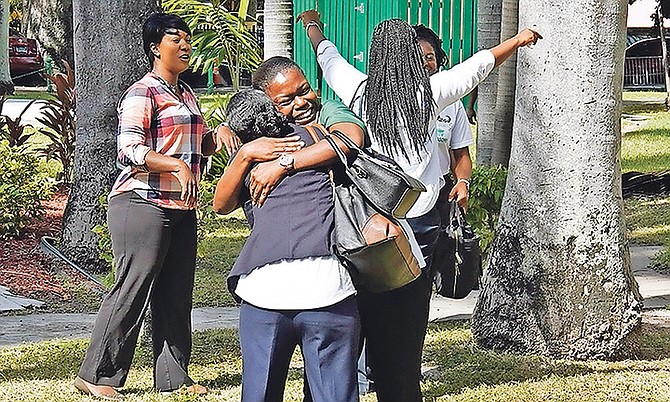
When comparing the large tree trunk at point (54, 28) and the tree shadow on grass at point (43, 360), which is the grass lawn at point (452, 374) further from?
the large tree trunk at point (54, 28)

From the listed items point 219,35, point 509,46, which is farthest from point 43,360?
point 219,35

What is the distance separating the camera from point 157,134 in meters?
5.61

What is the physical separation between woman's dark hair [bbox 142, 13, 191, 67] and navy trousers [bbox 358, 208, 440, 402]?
6.18 feet

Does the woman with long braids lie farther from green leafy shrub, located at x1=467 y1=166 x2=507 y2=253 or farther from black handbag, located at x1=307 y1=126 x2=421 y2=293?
green leafy shrub, located at x1=467 y1=166 x2=507 y2=253

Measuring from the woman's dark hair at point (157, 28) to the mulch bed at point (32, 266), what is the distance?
3.89 m

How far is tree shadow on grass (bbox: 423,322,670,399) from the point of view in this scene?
6359 millimetres

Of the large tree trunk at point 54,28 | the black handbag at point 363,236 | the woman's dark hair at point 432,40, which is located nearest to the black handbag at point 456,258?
the woman's dark hair at point 432,40

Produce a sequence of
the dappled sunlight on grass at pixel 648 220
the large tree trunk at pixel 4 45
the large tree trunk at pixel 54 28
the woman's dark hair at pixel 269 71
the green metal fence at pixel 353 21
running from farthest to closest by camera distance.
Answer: the large tree trunk at pixel 54 28
the large tree trunk at pixel 4 45
the green metal fence at pixel 353 21
the dappled sunlight on grass at pixel 648 220
the woman's dark hair at pixel 269 71

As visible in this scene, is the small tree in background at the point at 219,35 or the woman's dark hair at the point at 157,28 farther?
the small tree in background at the point at 219,35

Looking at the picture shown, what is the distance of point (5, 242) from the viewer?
36.5ft

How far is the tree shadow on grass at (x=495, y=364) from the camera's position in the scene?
636cm

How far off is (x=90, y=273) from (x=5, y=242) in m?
1.56

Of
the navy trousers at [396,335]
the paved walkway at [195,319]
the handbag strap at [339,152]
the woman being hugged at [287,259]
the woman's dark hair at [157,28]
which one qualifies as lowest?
the paved walkway at [195,319]

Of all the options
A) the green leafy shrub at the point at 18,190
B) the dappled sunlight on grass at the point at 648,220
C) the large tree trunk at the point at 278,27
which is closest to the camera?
the green leafy shrub at the point at 18,190
